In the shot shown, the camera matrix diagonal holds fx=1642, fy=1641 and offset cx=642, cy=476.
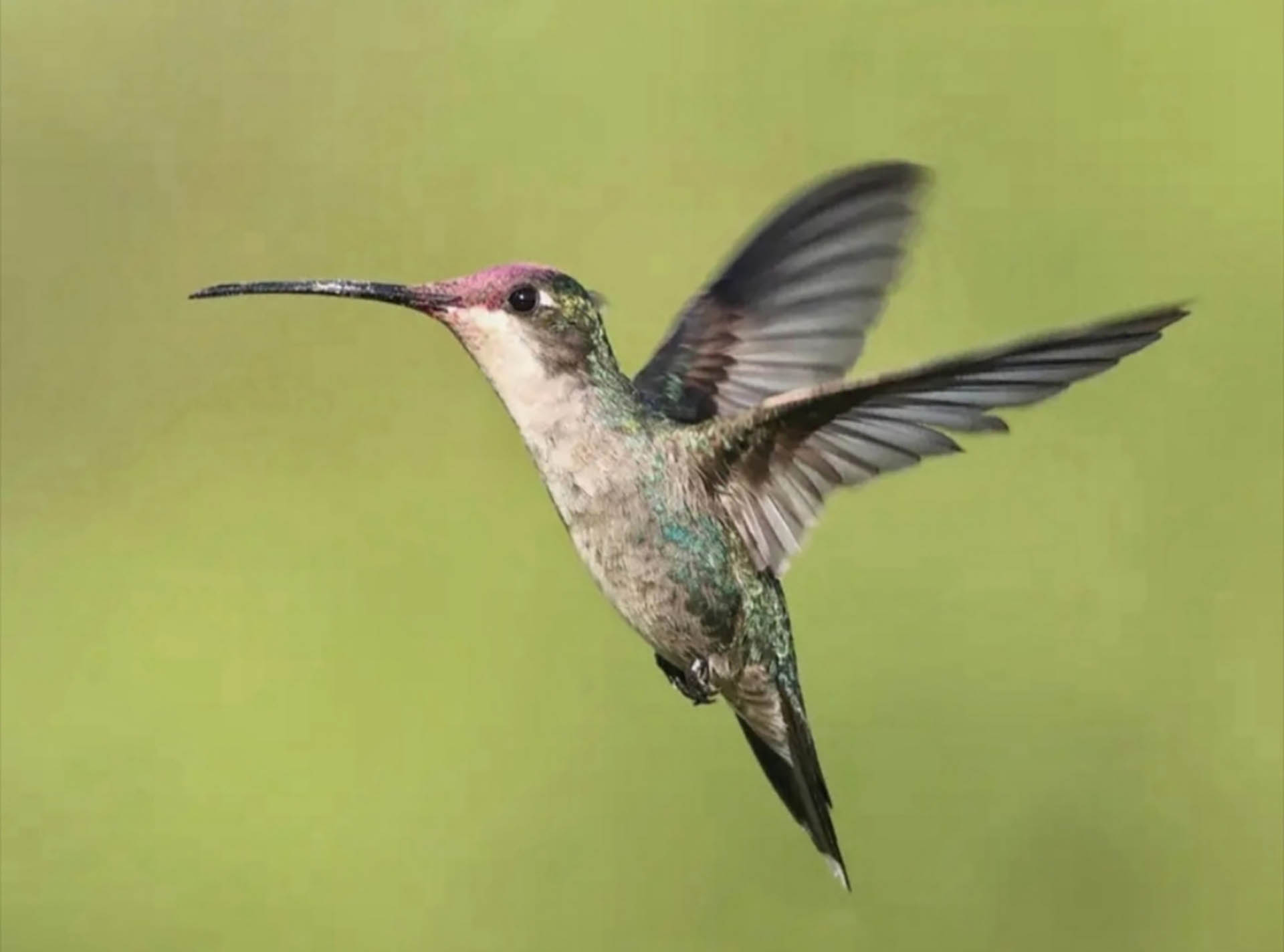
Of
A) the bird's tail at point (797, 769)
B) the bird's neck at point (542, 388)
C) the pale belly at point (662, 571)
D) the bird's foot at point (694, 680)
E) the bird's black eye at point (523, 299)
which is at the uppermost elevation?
the bird's black eye at point (523, 299)

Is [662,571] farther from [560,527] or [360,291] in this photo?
[560,527]

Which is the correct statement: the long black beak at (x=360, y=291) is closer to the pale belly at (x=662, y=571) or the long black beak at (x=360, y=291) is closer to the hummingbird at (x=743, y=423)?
the hummingbird at (x=743, y=423)

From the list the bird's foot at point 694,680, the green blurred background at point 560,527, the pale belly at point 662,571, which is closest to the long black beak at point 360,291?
the pale belly at point 662,571

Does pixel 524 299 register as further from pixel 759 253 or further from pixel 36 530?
pixel 36 530

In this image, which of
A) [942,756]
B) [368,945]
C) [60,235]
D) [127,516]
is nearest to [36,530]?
[127,516]

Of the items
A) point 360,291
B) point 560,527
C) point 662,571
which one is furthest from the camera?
point 560,527

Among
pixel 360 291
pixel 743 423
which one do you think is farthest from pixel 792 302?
pixel 360 291
